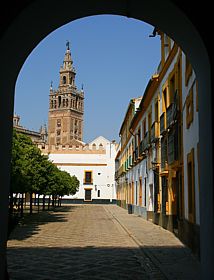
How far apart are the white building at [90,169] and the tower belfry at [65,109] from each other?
56748mm

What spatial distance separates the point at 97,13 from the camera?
17.1 ft

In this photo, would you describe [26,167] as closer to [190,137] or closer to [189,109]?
[190,137]

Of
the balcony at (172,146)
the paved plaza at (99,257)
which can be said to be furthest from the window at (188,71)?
the paved plaza at (99,257)

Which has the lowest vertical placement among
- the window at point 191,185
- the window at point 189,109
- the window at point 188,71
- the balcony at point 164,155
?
the window at point 191,185

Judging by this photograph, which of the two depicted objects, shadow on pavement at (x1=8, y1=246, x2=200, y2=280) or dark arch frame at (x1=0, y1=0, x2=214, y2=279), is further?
shadow on pavement at (x1=8, y1=246, x2=200, y2=280)

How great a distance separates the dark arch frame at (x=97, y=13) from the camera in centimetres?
423

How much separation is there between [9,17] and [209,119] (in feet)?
7.54

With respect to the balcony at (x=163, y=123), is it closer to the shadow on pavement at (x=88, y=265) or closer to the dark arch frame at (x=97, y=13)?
the shadow on pavement at (x=88, y=265)

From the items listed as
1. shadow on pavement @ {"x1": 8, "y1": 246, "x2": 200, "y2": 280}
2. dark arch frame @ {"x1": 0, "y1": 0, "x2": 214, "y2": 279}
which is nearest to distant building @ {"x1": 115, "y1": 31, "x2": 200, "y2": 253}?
shadow on pavement @ {"x1": 8, "y1": 246, "x2": 200, "y2": 280}

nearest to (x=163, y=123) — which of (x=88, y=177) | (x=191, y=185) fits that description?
(x=191, y=185)

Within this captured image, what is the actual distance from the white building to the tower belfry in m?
56.7

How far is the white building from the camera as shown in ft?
177

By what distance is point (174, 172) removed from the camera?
44.0 ft

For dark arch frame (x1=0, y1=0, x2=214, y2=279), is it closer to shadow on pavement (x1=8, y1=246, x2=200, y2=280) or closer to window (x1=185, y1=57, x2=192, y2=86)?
shadow on pavement (x1=8, y1=246, x2=200, y2=280)
